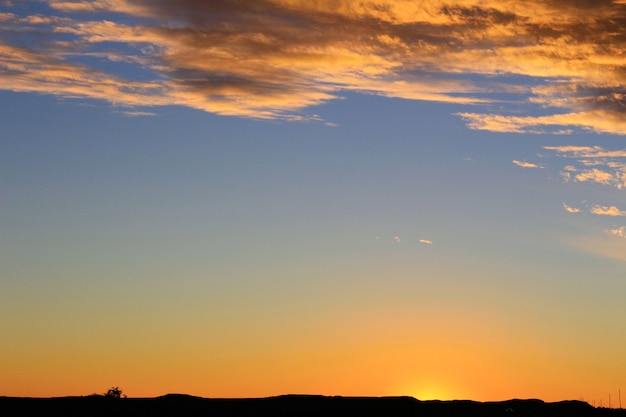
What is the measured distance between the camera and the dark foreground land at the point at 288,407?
381 feet

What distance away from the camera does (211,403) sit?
122 m

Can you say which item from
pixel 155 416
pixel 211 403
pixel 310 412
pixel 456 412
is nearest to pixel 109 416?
pixel 155 416

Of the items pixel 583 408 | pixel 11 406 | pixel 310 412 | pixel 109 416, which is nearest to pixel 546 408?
pixel 583 408

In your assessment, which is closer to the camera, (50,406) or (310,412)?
(50,406)

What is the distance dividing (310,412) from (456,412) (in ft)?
55.6

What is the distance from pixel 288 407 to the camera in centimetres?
12394

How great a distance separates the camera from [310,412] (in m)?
123

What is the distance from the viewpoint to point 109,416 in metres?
115

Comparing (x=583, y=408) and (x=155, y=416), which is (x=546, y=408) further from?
(x=155, y=416)

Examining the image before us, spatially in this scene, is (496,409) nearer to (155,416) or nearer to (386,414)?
(386,414)

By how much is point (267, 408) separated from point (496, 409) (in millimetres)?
26346

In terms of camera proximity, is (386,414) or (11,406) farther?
(386,414)

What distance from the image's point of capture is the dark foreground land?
11600 centimetres

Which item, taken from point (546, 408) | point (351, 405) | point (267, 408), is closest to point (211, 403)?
point (267, 408)
